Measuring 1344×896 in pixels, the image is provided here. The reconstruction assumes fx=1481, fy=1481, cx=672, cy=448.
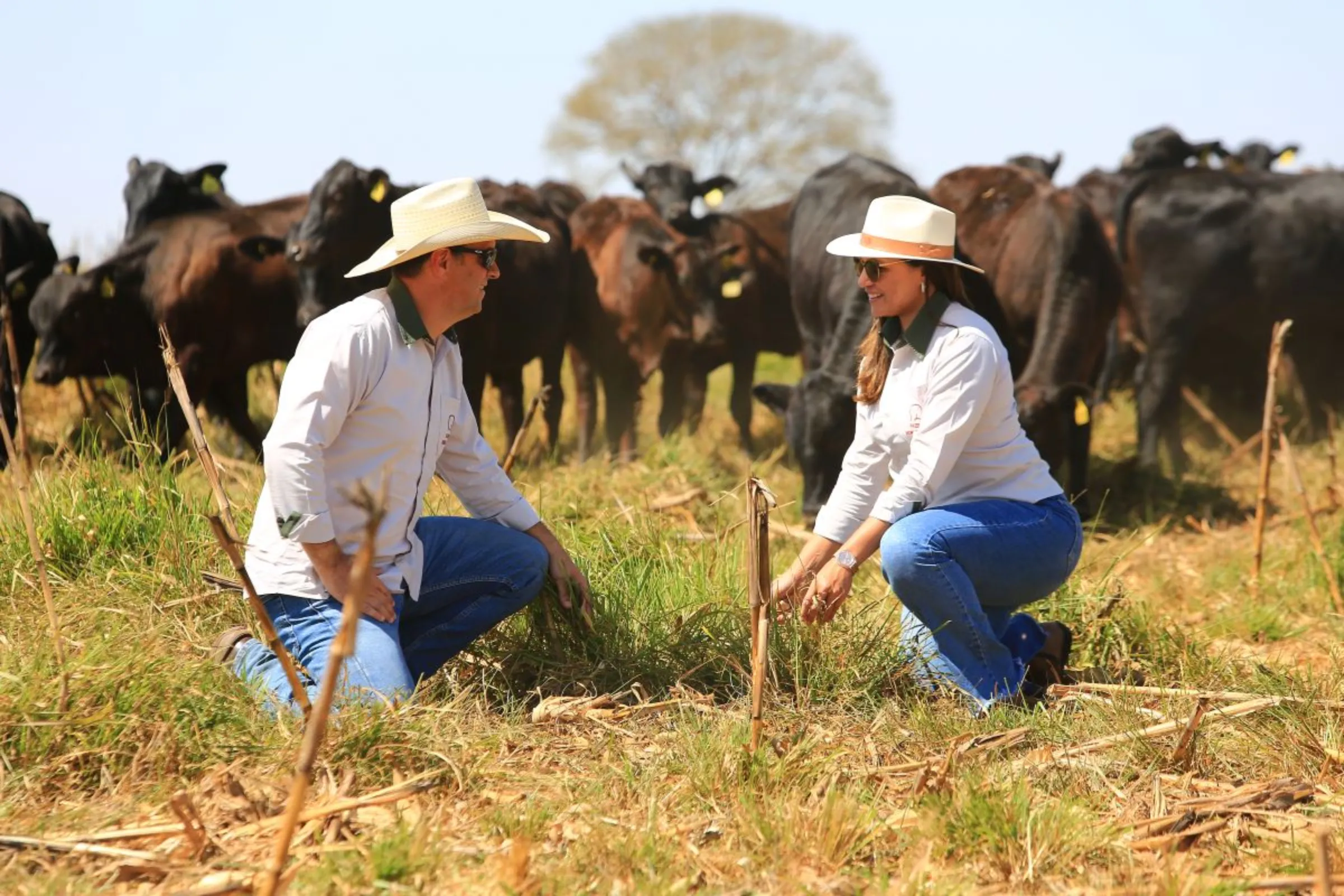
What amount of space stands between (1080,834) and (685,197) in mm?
11526

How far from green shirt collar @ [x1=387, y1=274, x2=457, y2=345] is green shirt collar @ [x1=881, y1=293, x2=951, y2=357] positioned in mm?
1443

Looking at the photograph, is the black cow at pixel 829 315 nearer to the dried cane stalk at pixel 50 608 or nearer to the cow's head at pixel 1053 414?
the cow's head at pixel 1053 414

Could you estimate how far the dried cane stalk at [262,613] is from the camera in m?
3.23

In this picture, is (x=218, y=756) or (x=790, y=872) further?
(x=218, y=756)

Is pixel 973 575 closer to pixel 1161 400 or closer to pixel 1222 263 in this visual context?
pixel 1161 400

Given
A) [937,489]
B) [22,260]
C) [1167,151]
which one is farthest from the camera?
[1167,151]

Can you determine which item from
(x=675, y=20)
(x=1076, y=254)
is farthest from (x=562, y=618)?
(x=675, y=20)

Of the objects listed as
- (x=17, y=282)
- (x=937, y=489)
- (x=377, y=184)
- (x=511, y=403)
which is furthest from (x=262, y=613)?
(x=17, y=282)

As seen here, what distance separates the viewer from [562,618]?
460cm

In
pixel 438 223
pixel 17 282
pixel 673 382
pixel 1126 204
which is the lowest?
pixel 673 382

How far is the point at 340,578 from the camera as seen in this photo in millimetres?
3959

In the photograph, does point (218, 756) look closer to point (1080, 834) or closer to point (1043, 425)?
point (1080, 834)

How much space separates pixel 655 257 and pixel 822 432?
11.9 feet

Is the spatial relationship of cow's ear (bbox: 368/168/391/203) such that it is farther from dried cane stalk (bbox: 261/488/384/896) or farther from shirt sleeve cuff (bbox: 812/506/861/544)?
dried cane stalk (bbox: 261/488/384/896)
